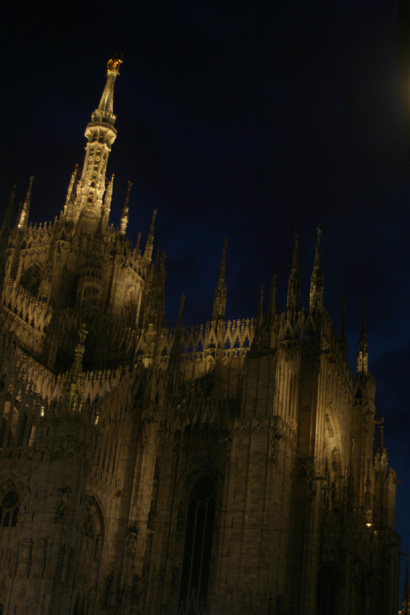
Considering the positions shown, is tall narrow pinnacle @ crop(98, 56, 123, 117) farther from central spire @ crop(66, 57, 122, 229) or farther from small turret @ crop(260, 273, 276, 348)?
small turret @ crop(260, 273, 276, 348)

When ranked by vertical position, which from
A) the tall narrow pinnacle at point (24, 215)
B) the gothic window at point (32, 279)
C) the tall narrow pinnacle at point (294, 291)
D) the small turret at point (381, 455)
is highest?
the tall narrow pinnacle at point (24, 215)

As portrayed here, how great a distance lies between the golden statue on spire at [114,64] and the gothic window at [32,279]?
24.4 metres

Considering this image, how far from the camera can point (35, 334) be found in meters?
47.2

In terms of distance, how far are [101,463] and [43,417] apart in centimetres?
380

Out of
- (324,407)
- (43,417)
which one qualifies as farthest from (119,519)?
(324,407)

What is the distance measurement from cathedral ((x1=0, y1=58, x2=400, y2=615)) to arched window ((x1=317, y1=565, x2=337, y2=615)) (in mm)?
134

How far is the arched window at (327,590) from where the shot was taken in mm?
38281

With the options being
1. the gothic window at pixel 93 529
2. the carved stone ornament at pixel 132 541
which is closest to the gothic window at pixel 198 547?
the carved stone ornament at pixel 132 541

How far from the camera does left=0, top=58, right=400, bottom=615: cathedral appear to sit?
30281mm

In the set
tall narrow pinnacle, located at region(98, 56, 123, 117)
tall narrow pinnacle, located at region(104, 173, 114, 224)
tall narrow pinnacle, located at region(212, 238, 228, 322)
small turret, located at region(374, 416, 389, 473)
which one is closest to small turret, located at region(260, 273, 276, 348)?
tall narrow pinnacle, located at region(212, 238, 228, 322)

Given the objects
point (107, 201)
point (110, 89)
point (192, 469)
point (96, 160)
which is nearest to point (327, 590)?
point (192, 469)

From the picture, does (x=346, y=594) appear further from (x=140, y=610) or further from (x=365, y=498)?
(x=140, y=610)

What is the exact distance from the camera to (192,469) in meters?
37.8

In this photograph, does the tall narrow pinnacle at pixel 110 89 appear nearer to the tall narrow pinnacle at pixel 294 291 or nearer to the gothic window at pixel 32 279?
the gothic window at pixel 32 279
